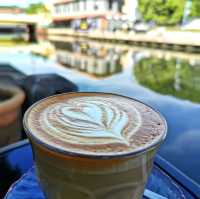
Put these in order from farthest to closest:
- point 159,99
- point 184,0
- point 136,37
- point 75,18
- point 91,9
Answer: point 75,18 → point 91,9 → point 184,0 → point 136,37 → point 159,99

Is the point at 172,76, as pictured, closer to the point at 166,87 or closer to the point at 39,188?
the point at 166,87

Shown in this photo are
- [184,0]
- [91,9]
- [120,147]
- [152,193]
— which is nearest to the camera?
[120,147]

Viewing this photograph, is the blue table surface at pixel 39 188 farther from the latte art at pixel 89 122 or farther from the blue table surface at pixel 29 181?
the latte art at pixel 89 122

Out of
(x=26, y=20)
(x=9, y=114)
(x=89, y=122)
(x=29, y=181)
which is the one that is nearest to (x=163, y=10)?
(x=26, y=20)

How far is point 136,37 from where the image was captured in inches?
728

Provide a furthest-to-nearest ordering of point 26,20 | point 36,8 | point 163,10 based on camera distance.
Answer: point 36,8, point 26,20, point 163,10

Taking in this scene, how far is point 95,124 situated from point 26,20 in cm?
2643

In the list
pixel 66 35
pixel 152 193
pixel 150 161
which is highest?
pixel 150 161

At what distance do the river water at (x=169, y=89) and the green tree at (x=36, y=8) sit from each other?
29.4 m

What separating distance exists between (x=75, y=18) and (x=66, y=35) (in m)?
3.43

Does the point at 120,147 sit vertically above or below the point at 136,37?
above

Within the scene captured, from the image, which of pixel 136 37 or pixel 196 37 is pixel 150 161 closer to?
pixel 196 37

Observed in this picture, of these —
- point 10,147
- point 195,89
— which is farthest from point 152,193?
point 195,89

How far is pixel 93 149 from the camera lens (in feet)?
2.86
